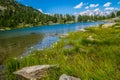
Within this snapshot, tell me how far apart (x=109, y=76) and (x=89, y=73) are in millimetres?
798

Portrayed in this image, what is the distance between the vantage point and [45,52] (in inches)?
628

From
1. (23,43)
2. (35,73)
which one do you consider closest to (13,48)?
(23,43)

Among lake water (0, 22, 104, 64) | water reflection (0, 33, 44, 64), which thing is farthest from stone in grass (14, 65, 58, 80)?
lake water (0, 22, 104, 64)

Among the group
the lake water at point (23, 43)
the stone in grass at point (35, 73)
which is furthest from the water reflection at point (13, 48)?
A: the stone in grass at point (35, 73)

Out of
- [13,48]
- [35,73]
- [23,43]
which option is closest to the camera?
[35,73]

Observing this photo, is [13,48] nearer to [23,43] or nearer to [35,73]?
[23,43]

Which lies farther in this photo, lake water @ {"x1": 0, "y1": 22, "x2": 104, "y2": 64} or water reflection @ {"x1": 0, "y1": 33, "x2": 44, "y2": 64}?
lake water @ {"x1": 0, "y1": 22, "x2": 104, "y2": 64}

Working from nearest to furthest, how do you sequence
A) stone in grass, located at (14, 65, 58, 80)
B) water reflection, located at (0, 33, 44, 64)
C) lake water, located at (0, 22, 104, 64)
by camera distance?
stone in grass, located at (14, 65, 58, 80) < water reflection, located at (0, 33, 44, 64) < lake water, located at (0, 22, 104, 64)

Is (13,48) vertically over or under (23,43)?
over

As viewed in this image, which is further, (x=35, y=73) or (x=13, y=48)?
(x=13, y=48)

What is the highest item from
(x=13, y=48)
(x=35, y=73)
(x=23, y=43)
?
(x=35, y=73)

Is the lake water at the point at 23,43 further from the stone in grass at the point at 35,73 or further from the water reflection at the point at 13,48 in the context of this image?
the stone in grass at the point at 35,73

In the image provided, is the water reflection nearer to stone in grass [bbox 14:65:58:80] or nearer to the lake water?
the lake water

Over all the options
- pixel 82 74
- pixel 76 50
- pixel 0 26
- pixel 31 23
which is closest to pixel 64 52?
pixel 76 50
